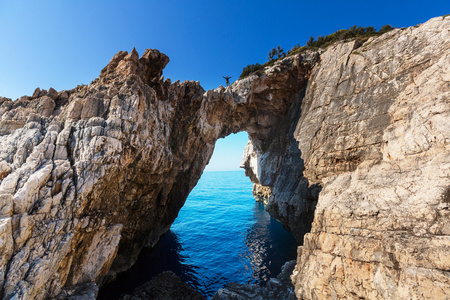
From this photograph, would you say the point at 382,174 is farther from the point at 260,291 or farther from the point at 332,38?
the point at 332,38

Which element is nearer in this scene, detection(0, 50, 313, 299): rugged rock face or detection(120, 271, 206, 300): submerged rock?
detection(0, 50, 313, 299): rugged rock face

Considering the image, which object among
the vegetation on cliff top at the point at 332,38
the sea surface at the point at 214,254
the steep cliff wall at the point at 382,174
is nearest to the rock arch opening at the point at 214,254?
the sea surface at the point at 214,254

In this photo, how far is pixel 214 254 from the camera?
24.0 meters

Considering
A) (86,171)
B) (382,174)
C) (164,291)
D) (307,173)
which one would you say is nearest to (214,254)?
(164,291)

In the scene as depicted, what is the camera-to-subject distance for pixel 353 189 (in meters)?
12.7

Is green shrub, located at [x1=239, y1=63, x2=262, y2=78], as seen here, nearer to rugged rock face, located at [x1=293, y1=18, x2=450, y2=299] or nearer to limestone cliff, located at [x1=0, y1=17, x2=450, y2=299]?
limestone cliff, located at [x1=0, y1=17, x2=450, y2=299]

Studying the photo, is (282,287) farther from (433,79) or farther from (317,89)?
(317,89)

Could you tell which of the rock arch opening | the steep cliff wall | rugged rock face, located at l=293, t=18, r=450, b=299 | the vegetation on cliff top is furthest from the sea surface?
the vegetation on cliff top

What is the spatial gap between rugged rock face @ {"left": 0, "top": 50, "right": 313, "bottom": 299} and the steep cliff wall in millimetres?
14905

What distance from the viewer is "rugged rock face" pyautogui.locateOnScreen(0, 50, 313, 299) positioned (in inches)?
367

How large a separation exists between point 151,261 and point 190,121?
58.9ft

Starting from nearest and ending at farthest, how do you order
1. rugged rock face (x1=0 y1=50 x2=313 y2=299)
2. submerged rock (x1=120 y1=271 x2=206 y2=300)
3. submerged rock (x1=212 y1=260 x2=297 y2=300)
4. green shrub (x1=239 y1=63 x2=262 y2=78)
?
rugged rock face (x1=0 y1=50 x2=313 y2=299) < submerged rock (x1=212 y1=260 x2=297 y2=300) < submerged rock (x1=120 y1=271 x2=206 y2=300) < green shrub (x1=239 y1=63 x2=262 y2=78)

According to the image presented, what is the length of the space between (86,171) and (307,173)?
2000cm

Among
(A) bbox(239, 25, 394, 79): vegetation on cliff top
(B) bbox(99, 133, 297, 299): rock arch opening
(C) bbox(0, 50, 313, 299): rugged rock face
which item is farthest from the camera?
(A) bbox(239, 25, 394, 79): vegetation on cliff top
